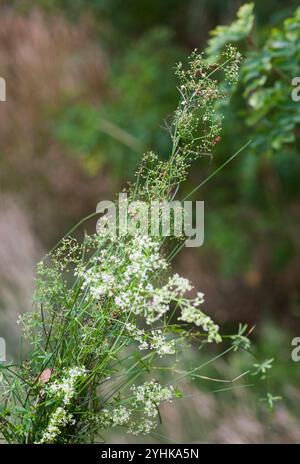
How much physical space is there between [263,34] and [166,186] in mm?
2589

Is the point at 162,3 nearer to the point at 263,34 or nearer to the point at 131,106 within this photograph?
the point at 131,106

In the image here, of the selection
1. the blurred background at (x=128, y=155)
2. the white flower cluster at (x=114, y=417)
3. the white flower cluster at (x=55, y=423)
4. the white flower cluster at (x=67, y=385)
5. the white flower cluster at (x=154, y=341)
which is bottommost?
the white flower cluster at (x=55, y=423)

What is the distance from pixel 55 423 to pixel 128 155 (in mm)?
3374

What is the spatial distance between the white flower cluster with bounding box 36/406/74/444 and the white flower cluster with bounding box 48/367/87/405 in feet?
0.07

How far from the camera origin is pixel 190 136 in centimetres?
149

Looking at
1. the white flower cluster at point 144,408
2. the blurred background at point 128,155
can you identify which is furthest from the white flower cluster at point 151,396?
the blurred background at point 128,155

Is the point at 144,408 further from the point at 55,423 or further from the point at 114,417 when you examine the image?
the point at 55,423

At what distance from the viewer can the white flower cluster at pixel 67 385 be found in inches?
52.4

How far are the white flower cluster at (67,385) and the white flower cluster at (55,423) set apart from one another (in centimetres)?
2

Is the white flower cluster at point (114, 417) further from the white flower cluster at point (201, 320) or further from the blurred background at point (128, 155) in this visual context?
the blurred background at point (128, 155)

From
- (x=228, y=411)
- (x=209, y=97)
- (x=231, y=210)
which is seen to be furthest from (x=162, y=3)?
(x=209, y=97)

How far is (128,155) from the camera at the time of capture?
4.62 m

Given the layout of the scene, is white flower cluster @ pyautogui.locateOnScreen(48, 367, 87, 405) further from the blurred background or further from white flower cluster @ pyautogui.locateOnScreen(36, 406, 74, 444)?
the blurred background

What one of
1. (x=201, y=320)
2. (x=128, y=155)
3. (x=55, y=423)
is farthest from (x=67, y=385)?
(x=128, y=155)
